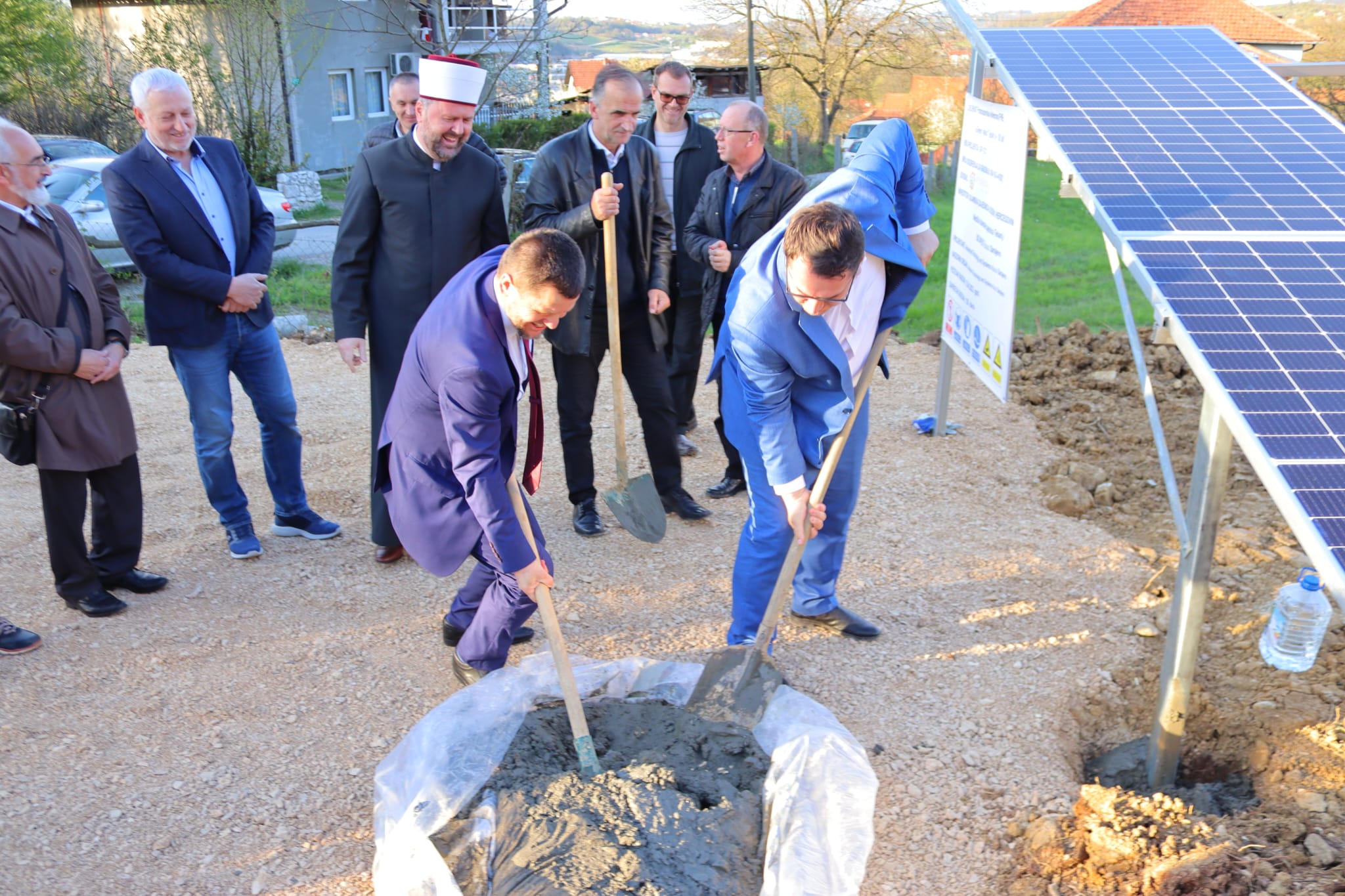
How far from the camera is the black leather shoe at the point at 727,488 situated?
504 centimetres

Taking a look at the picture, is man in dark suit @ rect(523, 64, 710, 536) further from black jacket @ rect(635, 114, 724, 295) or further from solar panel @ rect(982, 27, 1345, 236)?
solar panel @ rect(982, 27, 1345, 236)

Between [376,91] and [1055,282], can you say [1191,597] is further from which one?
[376,91]

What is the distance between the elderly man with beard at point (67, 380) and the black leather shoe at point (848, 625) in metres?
2.82

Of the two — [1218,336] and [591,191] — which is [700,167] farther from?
[1218,336]

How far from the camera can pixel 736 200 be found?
15.4ft

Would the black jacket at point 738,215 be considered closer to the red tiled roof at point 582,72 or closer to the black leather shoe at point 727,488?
the black leather shoe at point 727,488

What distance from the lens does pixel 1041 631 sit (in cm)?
383

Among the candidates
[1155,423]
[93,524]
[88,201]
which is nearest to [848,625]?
[1155,423]

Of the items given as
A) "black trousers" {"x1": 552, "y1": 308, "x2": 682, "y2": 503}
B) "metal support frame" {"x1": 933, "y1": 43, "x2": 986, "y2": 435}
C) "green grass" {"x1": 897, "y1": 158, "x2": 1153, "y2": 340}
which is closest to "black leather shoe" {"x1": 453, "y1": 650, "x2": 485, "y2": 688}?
"black trousers" {"x1": 552, "y1": 308, "x2": 682, "y2": 503}

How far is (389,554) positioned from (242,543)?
2.22 feet

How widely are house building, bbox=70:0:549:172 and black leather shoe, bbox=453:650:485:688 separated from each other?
15.3 metres

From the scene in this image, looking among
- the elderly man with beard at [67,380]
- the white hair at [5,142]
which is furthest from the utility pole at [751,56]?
the white hair at [5,142]

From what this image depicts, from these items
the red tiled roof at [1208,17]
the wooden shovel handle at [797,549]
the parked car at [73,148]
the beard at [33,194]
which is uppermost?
the red tiled roof at [1208,17]

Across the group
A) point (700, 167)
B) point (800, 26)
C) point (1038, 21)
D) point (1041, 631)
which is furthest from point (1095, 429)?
point (1038, 21)
